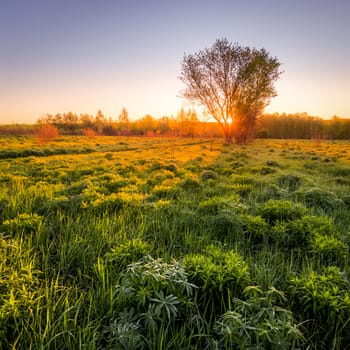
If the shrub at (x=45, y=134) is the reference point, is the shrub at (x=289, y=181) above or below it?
below

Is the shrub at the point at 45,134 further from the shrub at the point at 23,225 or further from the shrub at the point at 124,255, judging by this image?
the shrub at the point at 124,255

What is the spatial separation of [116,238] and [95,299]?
1.40 metres

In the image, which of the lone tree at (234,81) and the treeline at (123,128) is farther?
the treeline at (123,128)

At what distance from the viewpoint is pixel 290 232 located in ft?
14.7

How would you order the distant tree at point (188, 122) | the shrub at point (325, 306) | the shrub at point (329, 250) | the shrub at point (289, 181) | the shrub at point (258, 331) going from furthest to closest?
the distant tree at point (188, 122)
the shrub at point (289, 181)
the shrub at point (329, 250)
the shrub at point (325, 306)
the shrub at point (258, 331)

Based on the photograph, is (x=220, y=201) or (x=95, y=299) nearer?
(x=95, y=299)

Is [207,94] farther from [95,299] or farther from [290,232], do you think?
[95,299]

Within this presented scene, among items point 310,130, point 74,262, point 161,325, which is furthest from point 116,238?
point 310,130

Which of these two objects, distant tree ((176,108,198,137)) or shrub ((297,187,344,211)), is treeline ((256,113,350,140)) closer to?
distant tree ((176,108,198,137))

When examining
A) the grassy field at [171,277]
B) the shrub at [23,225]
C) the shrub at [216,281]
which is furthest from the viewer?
the shrub at [23,225]

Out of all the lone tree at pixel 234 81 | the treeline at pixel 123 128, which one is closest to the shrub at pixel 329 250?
the lone tree at pixel 234 81

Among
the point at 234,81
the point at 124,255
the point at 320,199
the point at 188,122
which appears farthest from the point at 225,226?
the point at 188,122

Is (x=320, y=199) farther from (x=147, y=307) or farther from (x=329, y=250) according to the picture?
(x=147, y=307)

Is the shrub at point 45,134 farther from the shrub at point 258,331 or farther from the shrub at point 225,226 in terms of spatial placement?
the shrub at point 258,331
